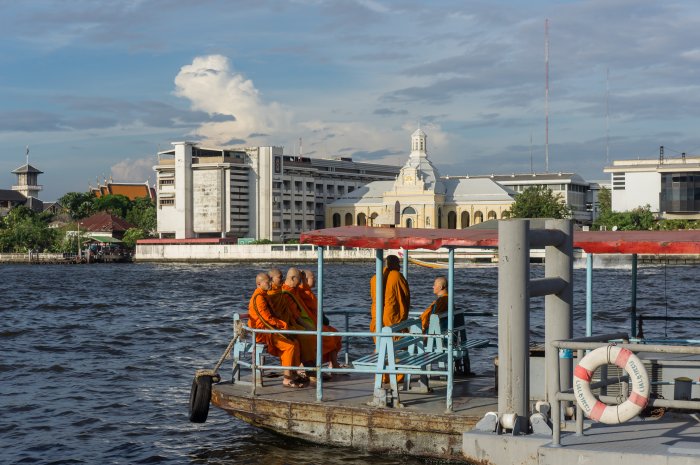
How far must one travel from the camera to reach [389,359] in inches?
542

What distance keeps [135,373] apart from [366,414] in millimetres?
13101

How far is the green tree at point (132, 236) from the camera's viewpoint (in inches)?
6855

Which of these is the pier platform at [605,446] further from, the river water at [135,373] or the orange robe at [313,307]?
the orange robe at [313,307]

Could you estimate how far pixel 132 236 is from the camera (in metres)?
175

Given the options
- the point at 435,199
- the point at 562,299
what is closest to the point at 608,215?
the point at 435,199

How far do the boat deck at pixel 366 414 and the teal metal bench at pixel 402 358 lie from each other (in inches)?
12.0

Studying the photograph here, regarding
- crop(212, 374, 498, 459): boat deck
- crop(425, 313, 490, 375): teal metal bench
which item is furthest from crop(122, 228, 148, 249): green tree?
crop(212, 374, 498, 459): boat deck

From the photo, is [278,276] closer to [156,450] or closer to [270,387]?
[270,387]

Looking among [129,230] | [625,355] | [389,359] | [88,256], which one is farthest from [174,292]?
[129,230]

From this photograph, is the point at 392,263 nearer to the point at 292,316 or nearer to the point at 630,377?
the point at 292,316

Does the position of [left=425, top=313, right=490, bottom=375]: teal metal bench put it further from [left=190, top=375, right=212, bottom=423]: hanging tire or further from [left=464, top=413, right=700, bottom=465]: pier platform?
[left=464, top=413, right=700, bottom=465]: pier platform

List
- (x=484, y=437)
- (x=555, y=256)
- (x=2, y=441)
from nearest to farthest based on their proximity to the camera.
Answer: (x=484, y=437), (x=555, y=256), (x=2, y=441)

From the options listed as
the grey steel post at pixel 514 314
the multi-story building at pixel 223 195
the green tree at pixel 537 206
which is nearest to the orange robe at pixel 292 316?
the grey steel post at pixel 514 314

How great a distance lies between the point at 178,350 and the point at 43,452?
14.1m
